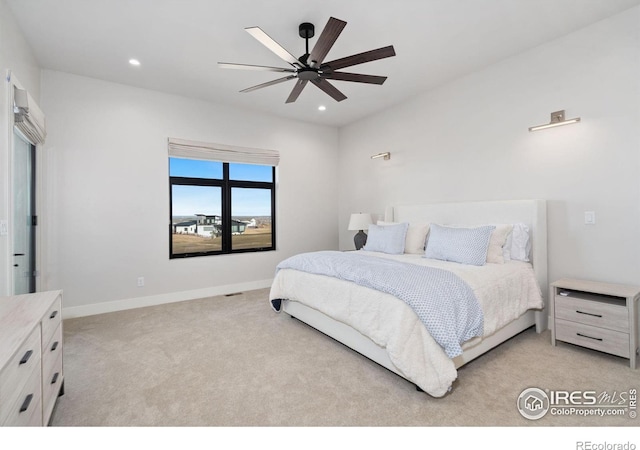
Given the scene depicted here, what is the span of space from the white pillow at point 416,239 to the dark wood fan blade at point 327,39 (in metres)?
2.26

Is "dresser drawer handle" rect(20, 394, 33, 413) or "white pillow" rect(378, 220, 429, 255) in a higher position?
"white pillow" rect(378, 220, 429, 255)

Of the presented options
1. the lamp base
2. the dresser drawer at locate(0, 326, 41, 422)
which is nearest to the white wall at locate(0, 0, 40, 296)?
the dresser drawer at locate(0, 326, 41, 422)

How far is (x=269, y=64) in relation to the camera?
3.42 m

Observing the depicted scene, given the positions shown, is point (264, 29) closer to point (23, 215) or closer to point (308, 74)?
point (308, 74)

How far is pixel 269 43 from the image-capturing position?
2227 millimetres

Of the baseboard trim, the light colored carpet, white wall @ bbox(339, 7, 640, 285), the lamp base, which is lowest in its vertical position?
the light colored carpet

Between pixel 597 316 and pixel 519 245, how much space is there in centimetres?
85

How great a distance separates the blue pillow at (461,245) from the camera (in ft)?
9.56

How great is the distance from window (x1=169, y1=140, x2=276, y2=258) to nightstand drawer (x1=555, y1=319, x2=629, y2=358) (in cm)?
397

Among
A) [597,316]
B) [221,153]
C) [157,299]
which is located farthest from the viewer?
[221,153]

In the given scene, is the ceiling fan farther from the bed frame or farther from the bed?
the bed frame

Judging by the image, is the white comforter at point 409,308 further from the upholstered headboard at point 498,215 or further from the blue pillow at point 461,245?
the upholstered headboard at point 498,215

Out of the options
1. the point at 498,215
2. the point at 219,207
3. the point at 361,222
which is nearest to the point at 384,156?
the point at 361,222

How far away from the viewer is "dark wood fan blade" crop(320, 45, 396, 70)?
7.39 feet
